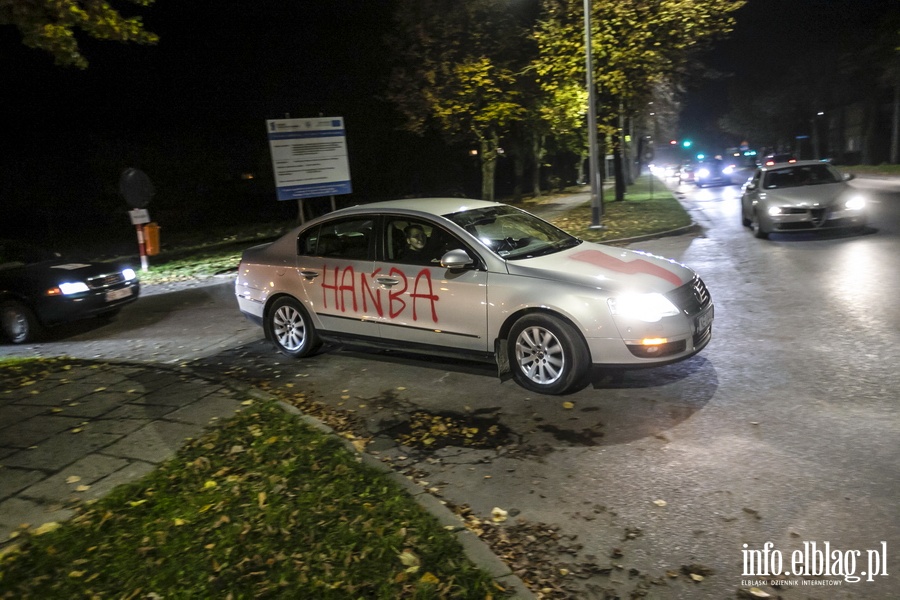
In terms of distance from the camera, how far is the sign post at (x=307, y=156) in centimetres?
1706

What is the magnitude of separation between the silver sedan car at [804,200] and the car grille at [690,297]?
8.90m

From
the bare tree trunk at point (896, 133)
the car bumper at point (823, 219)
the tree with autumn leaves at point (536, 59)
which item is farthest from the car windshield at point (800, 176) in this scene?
the bare tree trunk at point (896, 133)

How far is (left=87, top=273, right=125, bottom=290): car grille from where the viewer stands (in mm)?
10609

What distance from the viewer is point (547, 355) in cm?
620

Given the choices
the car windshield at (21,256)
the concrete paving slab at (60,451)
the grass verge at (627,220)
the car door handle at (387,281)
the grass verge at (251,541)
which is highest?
the car windshield at (21,256)

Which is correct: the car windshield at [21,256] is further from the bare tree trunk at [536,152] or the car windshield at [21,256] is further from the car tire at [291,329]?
the bare tree trunk at [536,152]

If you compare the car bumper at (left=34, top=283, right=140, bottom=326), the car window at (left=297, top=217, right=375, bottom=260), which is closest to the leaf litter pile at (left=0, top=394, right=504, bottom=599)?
the car window at (left=297, top=217, right=375, bottom=260)

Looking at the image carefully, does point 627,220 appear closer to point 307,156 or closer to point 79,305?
point 307,156

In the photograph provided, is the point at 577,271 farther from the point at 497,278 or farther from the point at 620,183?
the point at 620,183

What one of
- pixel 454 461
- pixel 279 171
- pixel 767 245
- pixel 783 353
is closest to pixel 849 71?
pixel 767 245

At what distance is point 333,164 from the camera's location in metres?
18.0

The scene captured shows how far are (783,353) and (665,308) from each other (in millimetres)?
1815

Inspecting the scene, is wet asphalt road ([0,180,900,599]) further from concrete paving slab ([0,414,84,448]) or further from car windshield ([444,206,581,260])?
concrete paving slab ([0,414,84,448])

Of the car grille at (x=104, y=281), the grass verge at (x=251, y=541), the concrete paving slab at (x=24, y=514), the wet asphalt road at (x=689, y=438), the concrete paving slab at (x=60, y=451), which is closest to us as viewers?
the grass verge at (x=251, y=541)
